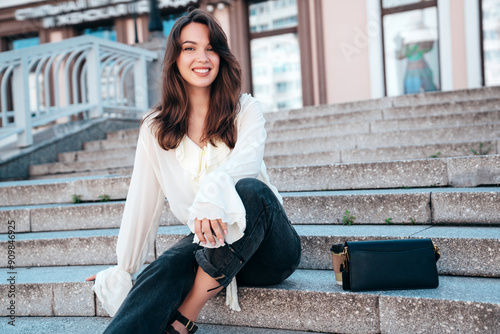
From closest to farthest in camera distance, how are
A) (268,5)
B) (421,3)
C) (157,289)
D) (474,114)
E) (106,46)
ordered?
(157,289) < (474,114) < (106,46) < (421,3) < (268,5)

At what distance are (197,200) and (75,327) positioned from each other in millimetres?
1086

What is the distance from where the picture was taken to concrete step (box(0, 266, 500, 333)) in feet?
5.85

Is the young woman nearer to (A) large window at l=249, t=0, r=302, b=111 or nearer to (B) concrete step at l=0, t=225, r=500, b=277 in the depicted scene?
(B) concrete step at l=0, t=225, r=500, b=277

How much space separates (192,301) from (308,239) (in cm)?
78

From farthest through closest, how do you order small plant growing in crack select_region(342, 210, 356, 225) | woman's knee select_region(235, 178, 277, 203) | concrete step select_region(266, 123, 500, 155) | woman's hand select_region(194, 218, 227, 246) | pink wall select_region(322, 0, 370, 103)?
pink wall select_region(322, 0, 370, 103)
concrete step select_region(266, 123, 500, 155)
small plant growing in crack select_region(342, 210, 356, 225)
woman's knee select_region(235, 178, 277, 203)
woman's hand select_region(194, 218, 227, 246)

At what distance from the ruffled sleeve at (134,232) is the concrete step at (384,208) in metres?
0.94

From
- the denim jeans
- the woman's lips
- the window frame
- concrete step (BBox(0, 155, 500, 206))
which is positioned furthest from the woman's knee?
the window frame

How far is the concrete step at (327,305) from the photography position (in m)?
1.78

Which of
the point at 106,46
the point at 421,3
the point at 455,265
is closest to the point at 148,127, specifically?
the point at 455,265

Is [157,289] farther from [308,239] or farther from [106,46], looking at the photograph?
[106,46]

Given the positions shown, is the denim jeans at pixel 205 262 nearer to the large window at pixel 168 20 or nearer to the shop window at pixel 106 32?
the large window at pixel 168 20

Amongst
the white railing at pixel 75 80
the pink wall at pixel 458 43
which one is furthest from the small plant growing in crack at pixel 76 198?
the pink wall at pixel 458 43

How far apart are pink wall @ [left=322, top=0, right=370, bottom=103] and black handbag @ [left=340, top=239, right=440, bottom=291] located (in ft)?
20.9

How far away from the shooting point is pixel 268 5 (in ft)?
28.5
